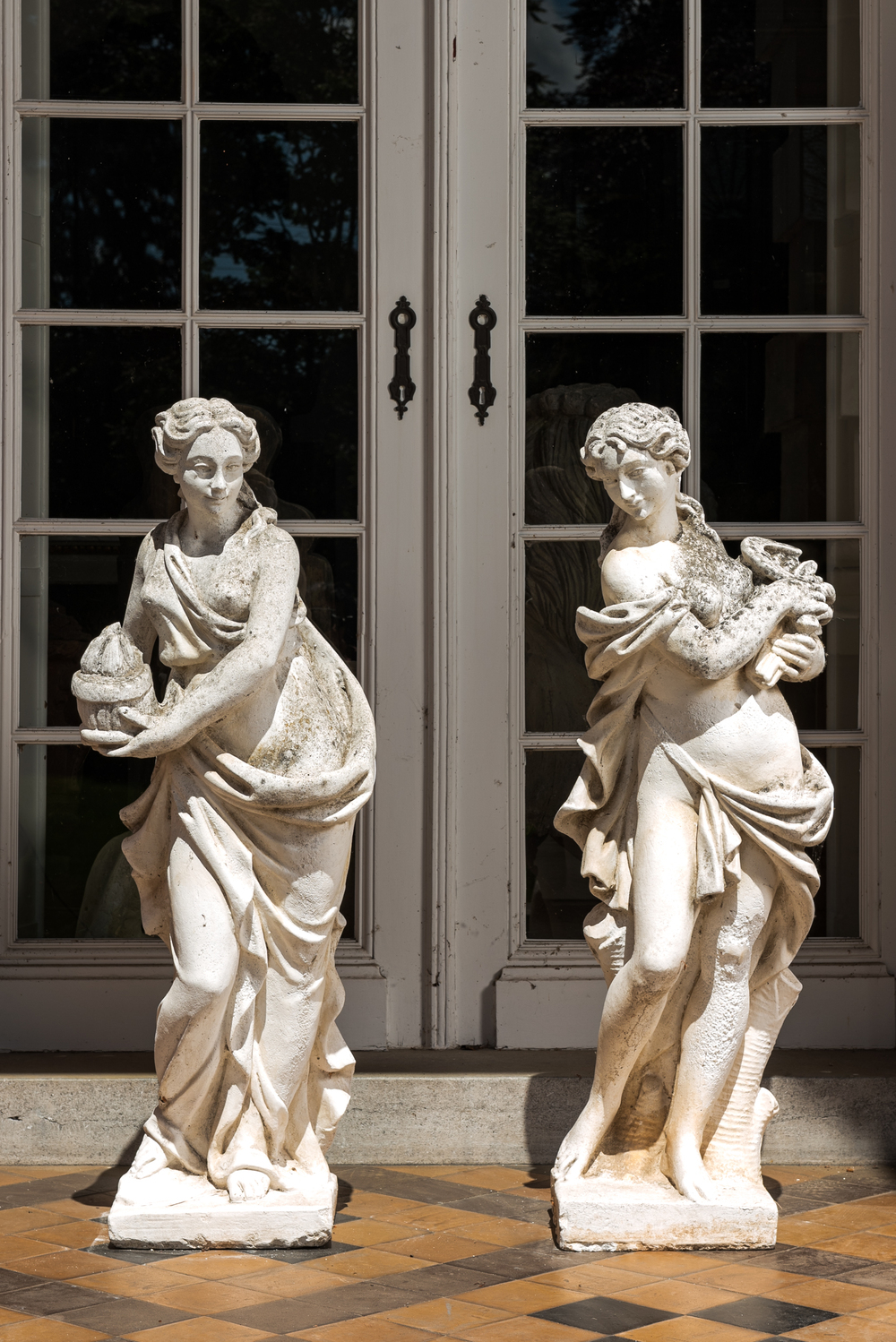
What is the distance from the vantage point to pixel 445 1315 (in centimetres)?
337

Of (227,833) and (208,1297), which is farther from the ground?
(227,833)

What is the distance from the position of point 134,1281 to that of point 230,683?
4.13 ft

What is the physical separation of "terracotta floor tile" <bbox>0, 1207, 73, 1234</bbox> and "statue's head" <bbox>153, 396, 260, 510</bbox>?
168 cm

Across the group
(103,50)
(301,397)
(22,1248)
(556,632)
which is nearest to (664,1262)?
(22,1248)

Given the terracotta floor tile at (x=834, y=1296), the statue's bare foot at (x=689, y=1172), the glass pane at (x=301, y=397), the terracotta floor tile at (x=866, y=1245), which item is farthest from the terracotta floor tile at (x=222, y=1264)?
the glass pane at (x=301, y=397)

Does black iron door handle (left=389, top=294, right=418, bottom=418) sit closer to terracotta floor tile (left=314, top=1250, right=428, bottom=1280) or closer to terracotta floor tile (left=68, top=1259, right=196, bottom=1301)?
terracotta floor tile (left=314, top=1250, right=428, bottom=1280)

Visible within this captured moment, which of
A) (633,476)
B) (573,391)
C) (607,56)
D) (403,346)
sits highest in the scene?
(607,56)

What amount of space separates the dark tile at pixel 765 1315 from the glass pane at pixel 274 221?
297 cm

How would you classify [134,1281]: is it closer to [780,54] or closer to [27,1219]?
[27,1219]

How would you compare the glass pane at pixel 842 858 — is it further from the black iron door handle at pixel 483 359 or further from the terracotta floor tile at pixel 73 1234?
the terracotta floor tile at pixel 73 1234

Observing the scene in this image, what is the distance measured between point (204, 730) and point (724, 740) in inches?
45.9

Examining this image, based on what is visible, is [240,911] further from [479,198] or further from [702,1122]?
[479,198]

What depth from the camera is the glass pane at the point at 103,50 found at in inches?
198

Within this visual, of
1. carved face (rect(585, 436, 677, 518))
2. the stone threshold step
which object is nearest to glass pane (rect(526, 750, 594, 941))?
the stone threshold step
